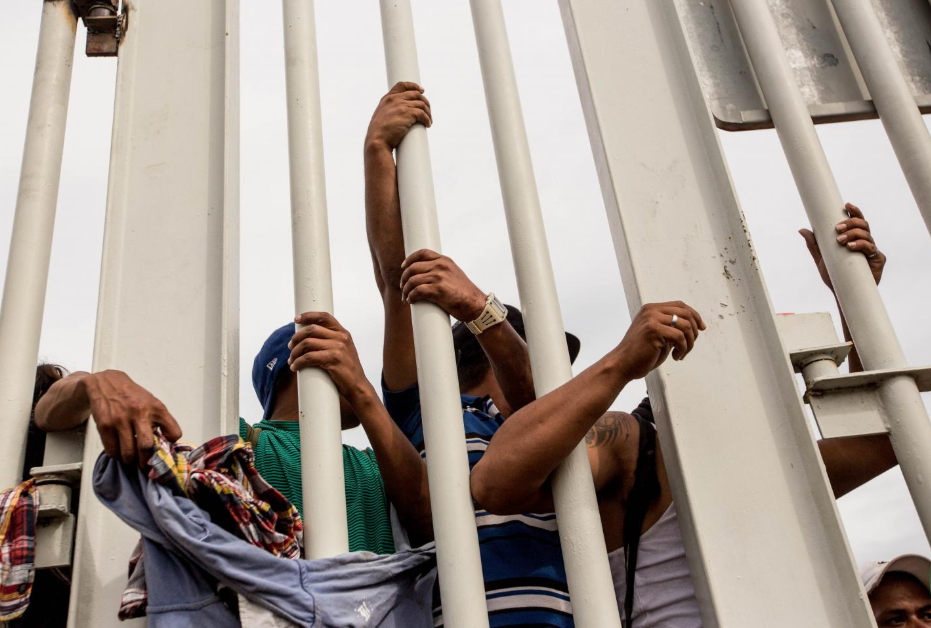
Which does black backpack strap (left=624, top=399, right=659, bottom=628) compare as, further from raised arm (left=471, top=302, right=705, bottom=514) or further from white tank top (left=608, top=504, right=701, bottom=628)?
raised arm (left=471, top=302, right=705, bottom=514)

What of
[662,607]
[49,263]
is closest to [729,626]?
[662,607]

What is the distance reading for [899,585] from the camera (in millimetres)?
3273

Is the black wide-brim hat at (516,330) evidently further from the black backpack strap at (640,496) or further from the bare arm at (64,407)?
the bare arm at (64,407)

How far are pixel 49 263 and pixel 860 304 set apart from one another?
189 cm

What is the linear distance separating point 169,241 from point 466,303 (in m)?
0.72

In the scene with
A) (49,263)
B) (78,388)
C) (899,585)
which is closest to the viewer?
(78,388)

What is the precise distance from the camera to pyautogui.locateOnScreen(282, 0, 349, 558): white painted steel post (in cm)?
177

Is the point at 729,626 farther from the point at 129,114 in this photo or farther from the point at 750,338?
the point at 129,114

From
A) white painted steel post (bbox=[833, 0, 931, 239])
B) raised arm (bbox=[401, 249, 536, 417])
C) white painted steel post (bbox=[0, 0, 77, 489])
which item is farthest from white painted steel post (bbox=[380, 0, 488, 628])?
white painted steel post (bbox=[833, 0, 931, 239])

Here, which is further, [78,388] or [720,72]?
[720,72]

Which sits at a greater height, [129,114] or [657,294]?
[129,114]

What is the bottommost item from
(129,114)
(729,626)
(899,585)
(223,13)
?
(729,626)

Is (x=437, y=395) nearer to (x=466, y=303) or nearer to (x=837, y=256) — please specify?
(x=466, y=303)

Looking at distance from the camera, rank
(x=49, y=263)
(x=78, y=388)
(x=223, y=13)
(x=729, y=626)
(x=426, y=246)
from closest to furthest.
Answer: (x=729, y=626)
(x=78, y=388)
(x=426, y=246)
(x=49, y=263)
(x=223, y=13)
